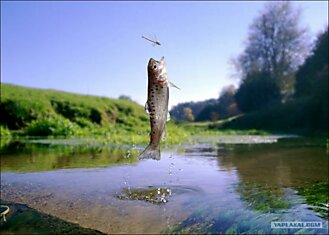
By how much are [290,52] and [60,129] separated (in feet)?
93.8

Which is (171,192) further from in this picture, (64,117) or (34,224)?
(64,117)

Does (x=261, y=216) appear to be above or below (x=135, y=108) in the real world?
below

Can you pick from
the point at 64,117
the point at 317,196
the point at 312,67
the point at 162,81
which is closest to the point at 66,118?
the point at 64,117

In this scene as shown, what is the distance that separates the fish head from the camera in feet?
8.19

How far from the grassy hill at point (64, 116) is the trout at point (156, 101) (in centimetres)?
1857

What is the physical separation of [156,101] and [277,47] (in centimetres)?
4423

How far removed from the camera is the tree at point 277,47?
43312 millimetres

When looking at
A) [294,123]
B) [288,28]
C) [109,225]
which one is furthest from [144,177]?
[288,28]

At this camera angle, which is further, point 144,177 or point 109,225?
point 144,177

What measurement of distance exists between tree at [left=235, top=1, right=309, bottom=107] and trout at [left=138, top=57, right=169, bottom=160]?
40741mm

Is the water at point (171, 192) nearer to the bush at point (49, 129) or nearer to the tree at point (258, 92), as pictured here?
the bush at point (49, 129)

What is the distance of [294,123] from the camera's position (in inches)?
1287

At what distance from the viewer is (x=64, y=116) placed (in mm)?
28875

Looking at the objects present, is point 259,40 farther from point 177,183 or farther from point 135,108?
point 177,183
